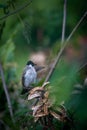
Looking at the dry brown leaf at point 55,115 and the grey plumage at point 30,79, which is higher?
the dry brown leaf at point 55,115

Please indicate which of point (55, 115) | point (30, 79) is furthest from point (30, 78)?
point (55, 115)

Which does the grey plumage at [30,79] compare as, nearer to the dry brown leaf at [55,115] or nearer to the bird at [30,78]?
the bird at [30,78]

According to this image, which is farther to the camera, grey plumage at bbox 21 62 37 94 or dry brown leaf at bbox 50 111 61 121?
grey plumage at bbox 21 62 37 94

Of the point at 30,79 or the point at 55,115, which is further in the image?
the point at 30,79

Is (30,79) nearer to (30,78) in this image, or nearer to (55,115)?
(30,78)

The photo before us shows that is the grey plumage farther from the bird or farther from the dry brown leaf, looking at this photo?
the dry brown leaf

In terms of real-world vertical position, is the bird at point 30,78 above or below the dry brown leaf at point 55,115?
below

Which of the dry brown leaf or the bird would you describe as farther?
the bird

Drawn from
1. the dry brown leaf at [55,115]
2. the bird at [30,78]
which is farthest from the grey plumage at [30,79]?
the dry brown leaf at [55,115]

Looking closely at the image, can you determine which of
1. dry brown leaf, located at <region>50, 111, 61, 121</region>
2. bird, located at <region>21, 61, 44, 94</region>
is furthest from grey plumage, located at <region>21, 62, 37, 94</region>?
dry brown leaf, located at <region>50, 111, 61, 121</region>

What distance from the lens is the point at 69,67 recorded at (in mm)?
1127

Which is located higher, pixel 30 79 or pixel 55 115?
pixel 55 115

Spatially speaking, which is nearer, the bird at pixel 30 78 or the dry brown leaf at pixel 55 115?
the dry brown leaf at pixel 55 115

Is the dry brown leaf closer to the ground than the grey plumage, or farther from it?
farther from it
